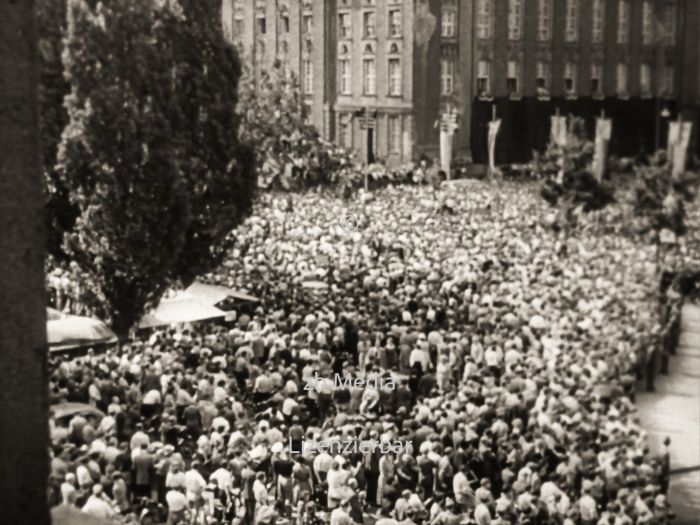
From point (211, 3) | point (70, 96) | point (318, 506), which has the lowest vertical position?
point (318, 506)

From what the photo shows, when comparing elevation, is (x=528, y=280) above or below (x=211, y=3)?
below

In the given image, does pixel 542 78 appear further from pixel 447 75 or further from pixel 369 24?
pixel 369 24

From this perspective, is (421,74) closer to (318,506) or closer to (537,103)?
(537,103)

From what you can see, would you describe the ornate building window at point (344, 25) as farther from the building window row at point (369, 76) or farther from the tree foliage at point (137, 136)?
the tree foliage at point (137, 136)

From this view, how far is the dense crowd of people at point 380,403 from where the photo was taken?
1269 cm

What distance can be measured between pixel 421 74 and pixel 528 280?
2978 cm

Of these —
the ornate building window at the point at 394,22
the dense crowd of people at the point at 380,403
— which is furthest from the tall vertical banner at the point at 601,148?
the ornate building window at the point at 394,22

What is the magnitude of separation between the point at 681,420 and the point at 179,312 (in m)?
9.83

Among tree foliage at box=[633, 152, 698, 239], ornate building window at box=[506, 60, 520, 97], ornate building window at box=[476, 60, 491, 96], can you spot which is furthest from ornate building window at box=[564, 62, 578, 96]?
tree foliage at box=[633, 152, 698, 239]

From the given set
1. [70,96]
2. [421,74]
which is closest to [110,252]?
[70,96]

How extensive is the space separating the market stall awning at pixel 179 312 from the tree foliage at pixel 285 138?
69.9 feet

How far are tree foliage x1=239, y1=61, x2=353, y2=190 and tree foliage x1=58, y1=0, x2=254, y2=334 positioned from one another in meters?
22.5

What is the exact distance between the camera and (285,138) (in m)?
47.6

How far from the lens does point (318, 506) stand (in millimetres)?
13000
